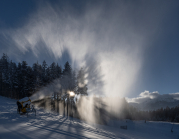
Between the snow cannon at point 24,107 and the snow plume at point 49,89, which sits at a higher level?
the snow plume at point 49,89

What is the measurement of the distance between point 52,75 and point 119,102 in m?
61.5

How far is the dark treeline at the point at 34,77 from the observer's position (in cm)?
3228

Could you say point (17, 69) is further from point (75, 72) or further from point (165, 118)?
point (165, 118)

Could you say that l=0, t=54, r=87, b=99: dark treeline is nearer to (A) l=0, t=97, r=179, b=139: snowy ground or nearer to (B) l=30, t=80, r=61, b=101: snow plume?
(B) l=30, t=80, r=61, b=101: snow plume

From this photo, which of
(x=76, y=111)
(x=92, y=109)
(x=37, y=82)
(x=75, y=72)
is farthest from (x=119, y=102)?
(x=37, y=82)

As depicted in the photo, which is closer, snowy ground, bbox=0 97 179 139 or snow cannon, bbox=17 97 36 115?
snowy ground, bbox=0 97 179 139

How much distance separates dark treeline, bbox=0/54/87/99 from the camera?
1271 inches

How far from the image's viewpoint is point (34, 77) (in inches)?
1487

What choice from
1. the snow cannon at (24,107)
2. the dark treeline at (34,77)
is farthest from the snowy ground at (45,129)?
the dark treeline at (34,77)

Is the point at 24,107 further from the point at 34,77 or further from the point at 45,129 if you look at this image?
Result: the point at 34,77

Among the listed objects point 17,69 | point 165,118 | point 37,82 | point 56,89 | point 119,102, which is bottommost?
point 165,118

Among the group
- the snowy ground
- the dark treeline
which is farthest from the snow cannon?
the dark treeline

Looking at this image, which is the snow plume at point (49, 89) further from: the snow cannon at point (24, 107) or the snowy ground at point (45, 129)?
the snowy ground at point (45, 129)

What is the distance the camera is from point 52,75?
34.2 meters
